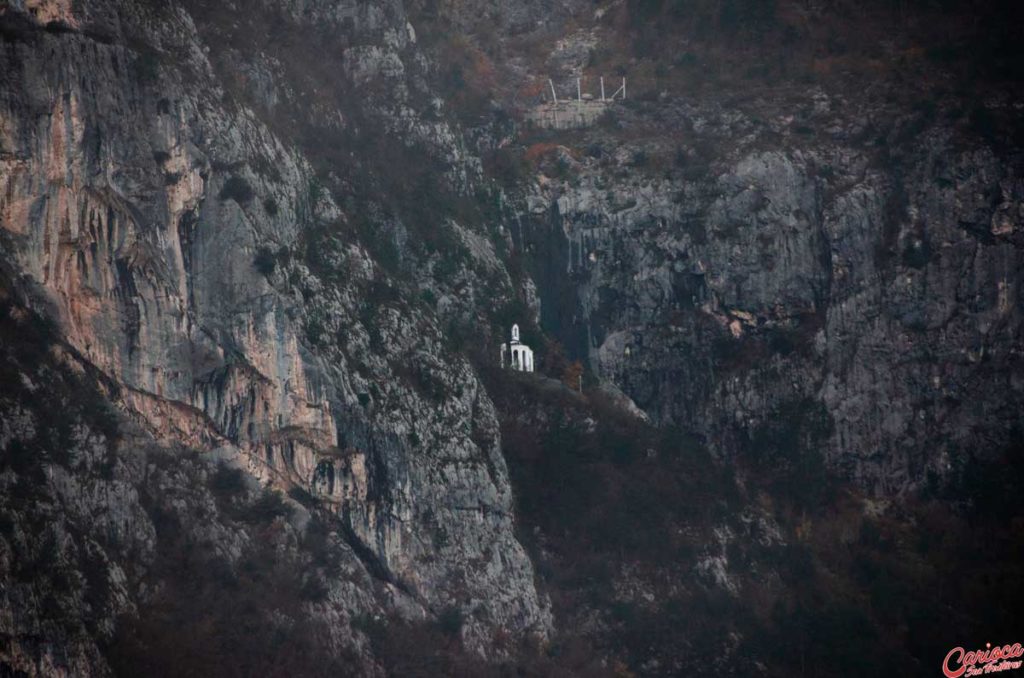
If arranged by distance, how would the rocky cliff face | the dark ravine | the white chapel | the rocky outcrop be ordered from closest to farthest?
the dark ravine < the rocky cliff face < the white chapel < the rocky outcrop

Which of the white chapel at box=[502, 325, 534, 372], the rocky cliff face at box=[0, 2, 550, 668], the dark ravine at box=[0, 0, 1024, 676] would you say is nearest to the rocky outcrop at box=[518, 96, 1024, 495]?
the dark ravine at box=[0, 0, 1024, 676]

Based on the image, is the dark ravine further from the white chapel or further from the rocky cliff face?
the white chapel

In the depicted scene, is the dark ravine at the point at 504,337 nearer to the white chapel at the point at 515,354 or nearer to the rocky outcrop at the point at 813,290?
the rocky outcrop at the point at 813,290

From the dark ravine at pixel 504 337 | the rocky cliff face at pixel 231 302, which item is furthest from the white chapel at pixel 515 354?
the rocky cliff face at pixel 231 302

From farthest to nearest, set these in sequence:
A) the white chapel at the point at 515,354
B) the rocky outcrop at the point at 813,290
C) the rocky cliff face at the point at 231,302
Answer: the rocky outcrop at the point at 813,290 → the white chapel at the point at 515,354 → the rocky cliff face at the point at 231,302

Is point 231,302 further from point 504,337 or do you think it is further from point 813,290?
point 813,290

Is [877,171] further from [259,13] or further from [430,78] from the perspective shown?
[259,13]
